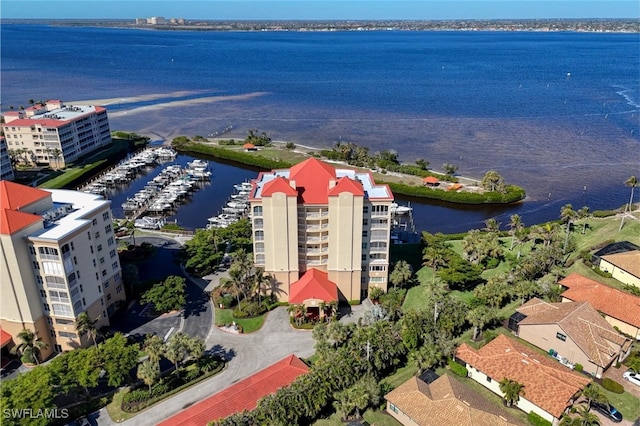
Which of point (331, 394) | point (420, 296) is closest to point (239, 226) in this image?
point (420, 296)

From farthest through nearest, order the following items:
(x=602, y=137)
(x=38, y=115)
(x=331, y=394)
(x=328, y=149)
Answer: (x=602, y=137)
(x=328, y=149)
(x=38, y=115)
(x=331, y=394)

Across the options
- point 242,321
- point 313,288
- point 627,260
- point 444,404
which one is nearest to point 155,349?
point 242,321

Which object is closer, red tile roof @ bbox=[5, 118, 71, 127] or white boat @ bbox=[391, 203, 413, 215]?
white boat @ bbox=[391, 203, 413, 215]

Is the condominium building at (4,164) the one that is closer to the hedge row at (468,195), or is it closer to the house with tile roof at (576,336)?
the hedge row at (468,195)

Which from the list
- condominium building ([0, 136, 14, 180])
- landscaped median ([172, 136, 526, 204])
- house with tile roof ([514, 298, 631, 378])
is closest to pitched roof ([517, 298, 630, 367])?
house with tile roof ([514, 298, 631, 378])

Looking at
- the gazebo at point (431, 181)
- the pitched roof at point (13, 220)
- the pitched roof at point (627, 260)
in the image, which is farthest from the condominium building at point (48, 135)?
the pitched roof at point (627, 260)

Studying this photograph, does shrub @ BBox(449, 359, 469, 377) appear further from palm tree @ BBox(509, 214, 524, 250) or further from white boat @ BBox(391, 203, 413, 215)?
white boat @ BBox(391, 203, 413, 215)

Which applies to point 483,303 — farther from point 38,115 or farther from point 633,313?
point 38,115
